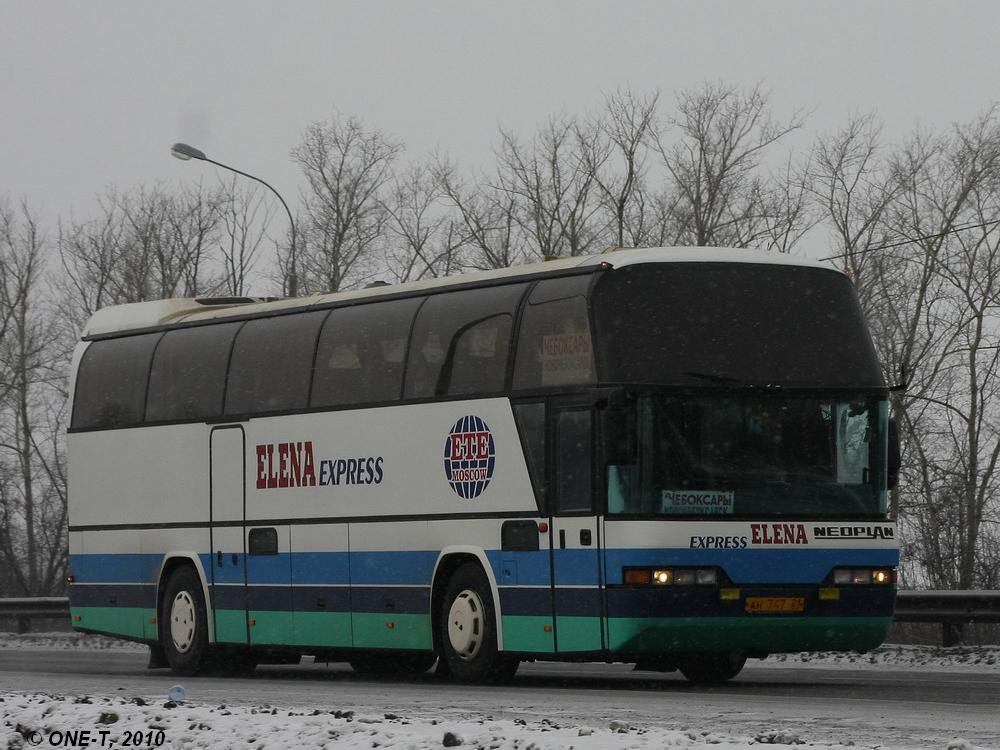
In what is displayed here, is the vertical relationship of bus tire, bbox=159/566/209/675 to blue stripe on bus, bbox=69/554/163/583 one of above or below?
below

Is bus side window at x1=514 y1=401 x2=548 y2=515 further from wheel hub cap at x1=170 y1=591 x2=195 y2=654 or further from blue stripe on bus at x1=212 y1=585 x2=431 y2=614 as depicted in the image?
wheel hub cap at x1=170 y1=591 x2=195 y2=654

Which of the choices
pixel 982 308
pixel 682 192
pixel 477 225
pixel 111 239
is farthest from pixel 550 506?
pixel 111 239

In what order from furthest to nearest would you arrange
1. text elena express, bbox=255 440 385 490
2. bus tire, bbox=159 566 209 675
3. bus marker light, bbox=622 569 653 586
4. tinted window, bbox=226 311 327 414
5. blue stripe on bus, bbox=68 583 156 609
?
1. blue stripe on bus, bbox=68 583 156 609
2. bus tire, bbox=159 566 209 675
3. tinted window, bbox=226 311 327 414
4. text elena express, bbox=255 440 385 490
5. bus marker light, bbox=622 569 653 586

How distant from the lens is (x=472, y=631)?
17391mm

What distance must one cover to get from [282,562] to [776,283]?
6.05 m

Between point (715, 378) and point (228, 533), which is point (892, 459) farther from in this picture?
point (228, 533)

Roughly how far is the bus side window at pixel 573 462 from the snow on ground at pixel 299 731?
3684mm

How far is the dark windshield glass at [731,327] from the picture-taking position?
16.2m

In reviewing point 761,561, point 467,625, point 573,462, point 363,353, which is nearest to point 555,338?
point 573,462

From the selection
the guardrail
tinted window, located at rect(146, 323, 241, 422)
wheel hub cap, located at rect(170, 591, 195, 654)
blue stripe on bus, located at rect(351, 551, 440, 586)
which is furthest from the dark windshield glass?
wheel hub cap, located at rect(170, 591, 195, 654)

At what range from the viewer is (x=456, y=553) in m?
17.7

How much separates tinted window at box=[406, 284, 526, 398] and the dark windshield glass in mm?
1245

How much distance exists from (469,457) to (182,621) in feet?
17.9

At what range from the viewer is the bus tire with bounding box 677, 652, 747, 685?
17.6m
